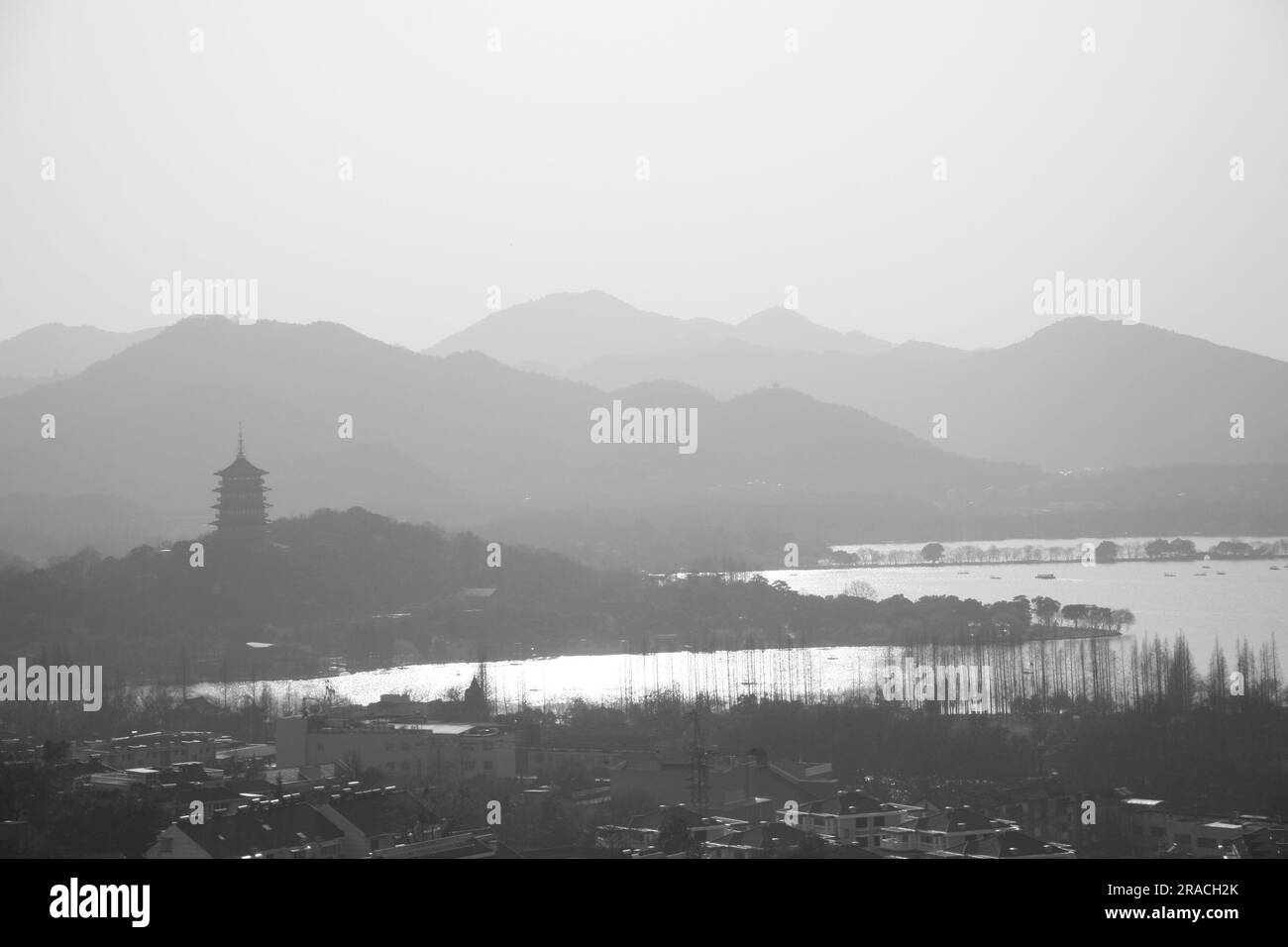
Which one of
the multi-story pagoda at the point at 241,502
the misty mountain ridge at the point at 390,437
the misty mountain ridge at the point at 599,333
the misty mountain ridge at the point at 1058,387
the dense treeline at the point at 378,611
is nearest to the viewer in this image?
the dense treeline at the point at 378,611

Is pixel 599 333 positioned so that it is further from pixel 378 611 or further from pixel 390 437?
pixel 378 611

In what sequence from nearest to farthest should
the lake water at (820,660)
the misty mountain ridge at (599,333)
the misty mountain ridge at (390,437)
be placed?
the lake water at (820,660)
the misty mountain ridge at (390,437)
the misty mountain ridge at (599,333)

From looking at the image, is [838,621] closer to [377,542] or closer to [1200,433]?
[377,542]

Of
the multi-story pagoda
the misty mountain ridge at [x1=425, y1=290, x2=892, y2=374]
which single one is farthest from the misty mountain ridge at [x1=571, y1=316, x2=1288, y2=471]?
the multi-story pagoda

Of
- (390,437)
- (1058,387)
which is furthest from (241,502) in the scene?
(1058,387)

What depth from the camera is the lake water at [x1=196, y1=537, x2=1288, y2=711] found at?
869 inches

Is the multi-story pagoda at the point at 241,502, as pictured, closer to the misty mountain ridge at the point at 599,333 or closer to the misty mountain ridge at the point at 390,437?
the misty mountain ridge at the point at 390,437

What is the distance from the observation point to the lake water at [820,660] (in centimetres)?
2208

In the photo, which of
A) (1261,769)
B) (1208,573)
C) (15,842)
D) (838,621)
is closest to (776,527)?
(1208,573)

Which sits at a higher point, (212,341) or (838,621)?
(212,341)

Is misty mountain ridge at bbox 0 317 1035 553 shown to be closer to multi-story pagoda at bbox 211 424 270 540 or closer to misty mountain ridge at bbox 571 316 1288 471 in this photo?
misty mountain ridge at bbox 571 316 1288 471

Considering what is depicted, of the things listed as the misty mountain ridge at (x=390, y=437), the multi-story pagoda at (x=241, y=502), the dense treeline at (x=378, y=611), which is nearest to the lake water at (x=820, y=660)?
the dense treeline at (x=378, y=611)

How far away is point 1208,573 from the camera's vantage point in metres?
42.4
